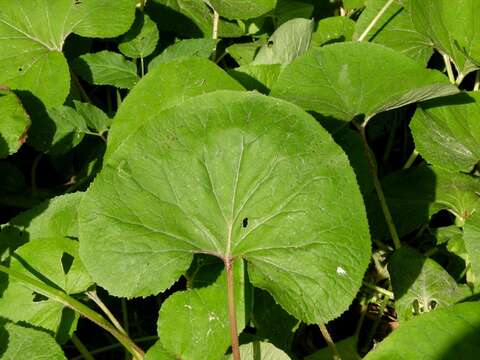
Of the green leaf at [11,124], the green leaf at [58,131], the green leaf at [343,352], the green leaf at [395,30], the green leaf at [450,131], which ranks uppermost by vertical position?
the green leaf at [395,30]

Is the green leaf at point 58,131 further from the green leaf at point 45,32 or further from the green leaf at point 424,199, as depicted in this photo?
the green leaf at point 424,199

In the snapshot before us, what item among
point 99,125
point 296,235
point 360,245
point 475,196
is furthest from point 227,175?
point 475,196

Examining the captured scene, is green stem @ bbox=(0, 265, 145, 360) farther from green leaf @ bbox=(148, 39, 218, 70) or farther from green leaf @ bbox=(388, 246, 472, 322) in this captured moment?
green leaf @ bbox=(148, 39, 218, 70)

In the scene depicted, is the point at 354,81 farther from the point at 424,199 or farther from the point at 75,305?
the point at 75,305

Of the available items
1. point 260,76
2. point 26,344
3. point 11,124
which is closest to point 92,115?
point 11,124

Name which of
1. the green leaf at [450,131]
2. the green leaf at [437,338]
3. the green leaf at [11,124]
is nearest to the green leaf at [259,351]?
the green leaf at [437,338]

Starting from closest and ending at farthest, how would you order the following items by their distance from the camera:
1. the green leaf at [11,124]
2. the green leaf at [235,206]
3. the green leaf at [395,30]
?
the green leaf at [235,206] → the green leaf at [11,124] → the green leaf at [395,30]
